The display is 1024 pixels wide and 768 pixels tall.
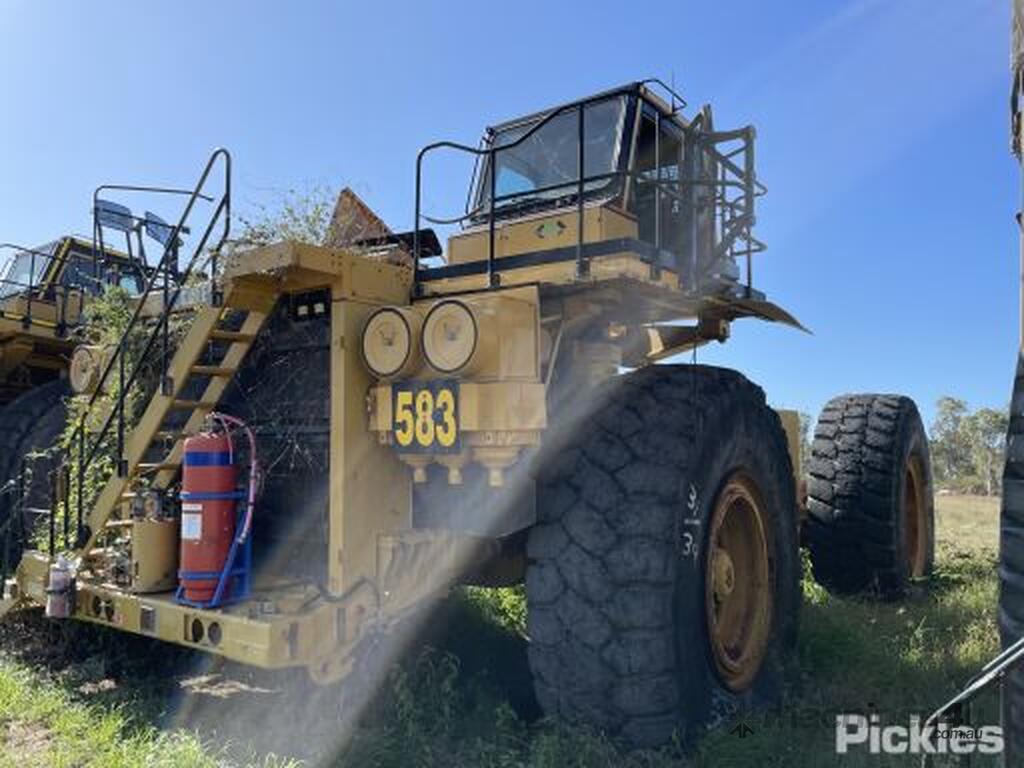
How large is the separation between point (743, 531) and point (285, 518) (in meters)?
2.48

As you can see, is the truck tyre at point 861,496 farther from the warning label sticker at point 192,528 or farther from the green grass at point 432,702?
the warning label sticker at point 192,528

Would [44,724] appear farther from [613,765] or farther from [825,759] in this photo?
[825,759]

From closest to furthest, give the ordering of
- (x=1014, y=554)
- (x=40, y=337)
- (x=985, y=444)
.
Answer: (x=1014, y=554) < (x=40, y=337) < (x=985, y=444)

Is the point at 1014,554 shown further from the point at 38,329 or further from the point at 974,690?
the point at 38,329

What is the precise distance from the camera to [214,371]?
4.57 metres

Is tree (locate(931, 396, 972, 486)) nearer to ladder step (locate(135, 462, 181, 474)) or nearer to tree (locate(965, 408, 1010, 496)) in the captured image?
tree (locate(965, 408, 1010, 496))

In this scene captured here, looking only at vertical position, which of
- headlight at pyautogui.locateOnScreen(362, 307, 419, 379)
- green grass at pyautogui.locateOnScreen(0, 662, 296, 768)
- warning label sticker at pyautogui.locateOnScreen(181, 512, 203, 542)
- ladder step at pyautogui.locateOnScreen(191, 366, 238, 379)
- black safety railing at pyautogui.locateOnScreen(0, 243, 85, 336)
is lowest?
green grass at pyautogui.locateOnScreen(0, 662, 296, 768)

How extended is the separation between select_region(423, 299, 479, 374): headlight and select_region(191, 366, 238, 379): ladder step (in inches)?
51.9

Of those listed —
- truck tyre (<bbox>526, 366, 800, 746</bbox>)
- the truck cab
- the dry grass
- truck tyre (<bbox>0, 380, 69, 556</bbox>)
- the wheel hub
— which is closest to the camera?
truck tyre (<bbox>526, 366, 800, 746</bbox>)

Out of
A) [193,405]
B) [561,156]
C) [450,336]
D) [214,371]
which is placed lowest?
[193,405]

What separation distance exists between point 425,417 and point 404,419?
121 mm

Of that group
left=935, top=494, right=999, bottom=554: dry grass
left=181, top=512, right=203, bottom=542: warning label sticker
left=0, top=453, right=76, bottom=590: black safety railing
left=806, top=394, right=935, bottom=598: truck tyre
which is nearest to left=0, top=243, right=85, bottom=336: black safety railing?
left=0, top=453, right=76, bottom=590: black safety railing

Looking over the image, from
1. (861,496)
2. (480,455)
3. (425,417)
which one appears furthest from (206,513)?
(861,496)

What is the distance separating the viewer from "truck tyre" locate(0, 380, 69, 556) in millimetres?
7475
